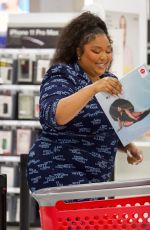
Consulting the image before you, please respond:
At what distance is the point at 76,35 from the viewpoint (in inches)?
78.7

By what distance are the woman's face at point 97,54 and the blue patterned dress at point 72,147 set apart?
46 millimetres

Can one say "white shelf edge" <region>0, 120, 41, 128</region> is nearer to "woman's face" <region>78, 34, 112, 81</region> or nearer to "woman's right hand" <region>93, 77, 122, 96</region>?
"woman's face" <region>78, 34, 112, 81</region>

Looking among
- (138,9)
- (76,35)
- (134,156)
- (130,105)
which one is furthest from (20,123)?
(130,105)

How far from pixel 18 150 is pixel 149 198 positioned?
403 cm

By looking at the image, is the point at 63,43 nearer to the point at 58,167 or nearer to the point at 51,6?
the point at 58,167

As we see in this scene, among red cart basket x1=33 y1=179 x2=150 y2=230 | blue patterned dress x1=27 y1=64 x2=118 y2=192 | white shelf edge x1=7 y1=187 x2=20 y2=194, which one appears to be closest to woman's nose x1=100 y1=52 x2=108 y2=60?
blue patterned dress x1=27 y1=64 x2=118 y2=192

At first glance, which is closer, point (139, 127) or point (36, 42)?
point (139, 127)

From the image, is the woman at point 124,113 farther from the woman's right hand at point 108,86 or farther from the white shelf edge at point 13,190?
the white shelf edge at point 13,190

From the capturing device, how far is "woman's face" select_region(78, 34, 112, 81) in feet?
6.22

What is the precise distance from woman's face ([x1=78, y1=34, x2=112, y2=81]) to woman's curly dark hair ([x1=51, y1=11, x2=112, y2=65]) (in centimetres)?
3

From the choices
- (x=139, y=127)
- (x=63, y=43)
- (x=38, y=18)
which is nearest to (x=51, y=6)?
(x=38, y=18)

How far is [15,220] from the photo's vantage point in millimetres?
5320

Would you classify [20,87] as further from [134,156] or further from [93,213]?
[93,213]

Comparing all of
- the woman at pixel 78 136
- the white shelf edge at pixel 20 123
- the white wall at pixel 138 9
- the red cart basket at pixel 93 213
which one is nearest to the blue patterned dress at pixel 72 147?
the woman at pixel 78 136
